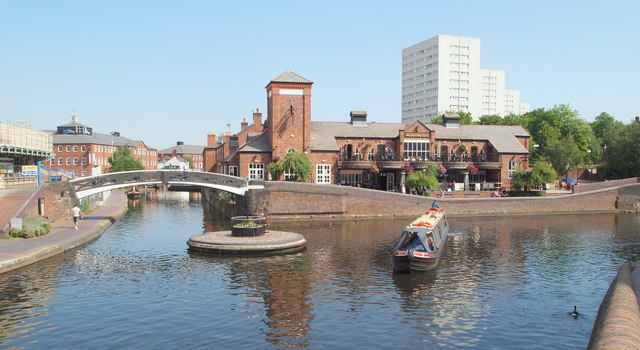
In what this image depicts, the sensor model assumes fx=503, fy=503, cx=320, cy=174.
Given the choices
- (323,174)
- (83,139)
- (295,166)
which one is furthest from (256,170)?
(83,139)

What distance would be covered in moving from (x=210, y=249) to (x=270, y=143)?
1069 inches

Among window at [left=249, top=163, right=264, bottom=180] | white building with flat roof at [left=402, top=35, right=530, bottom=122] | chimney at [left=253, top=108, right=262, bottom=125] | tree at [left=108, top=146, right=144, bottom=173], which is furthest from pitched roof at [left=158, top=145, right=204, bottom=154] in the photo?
window at [left=249, top=163, right=264, bottom=180]

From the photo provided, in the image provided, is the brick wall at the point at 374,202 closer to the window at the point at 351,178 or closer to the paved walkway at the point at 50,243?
the window at the point at 351,178

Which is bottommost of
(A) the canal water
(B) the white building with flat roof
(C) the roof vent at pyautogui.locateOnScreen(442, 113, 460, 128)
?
(A) the canal water

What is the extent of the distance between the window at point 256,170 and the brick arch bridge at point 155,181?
359 inches

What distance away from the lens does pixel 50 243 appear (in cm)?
2864

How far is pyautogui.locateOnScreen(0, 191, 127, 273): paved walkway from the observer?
2422cm

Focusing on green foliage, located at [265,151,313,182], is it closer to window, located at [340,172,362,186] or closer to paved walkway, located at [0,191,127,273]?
window, located at [340,172,362,186]

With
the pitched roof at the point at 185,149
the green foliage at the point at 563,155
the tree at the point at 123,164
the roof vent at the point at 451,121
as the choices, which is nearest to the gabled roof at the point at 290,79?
the roof vent at the point at 451,121

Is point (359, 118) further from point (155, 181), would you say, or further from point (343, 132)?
point (155, 181)

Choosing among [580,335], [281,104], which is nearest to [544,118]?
[281,104]

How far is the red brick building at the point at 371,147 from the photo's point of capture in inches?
2133

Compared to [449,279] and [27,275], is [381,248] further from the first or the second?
[27,275]

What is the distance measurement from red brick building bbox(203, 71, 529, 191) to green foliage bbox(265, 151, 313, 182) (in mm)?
2941
